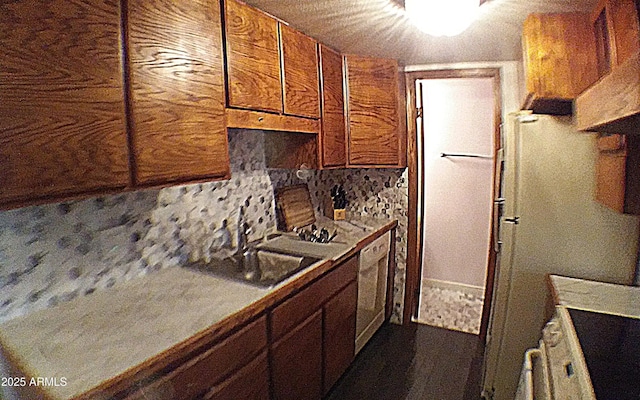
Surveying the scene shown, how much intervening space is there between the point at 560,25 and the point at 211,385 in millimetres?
2016

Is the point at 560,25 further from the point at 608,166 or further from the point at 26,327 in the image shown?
the point at 26,327

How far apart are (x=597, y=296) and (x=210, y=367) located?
61.7 inches

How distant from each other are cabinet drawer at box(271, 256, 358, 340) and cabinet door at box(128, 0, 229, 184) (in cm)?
65

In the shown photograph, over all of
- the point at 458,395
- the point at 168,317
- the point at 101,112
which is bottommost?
the point at 458,395

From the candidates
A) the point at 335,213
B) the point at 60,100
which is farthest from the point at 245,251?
the point at 60,100

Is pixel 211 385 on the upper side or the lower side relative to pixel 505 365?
upper

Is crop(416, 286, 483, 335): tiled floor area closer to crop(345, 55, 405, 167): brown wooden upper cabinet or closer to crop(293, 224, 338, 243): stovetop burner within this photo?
crop(293, 224, 338, 243): stovetop burner

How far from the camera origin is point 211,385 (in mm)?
1226

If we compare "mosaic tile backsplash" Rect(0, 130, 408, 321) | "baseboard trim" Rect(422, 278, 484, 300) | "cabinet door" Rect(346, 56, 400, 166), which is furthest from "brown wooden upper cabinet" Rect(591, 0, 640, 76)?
"baseboard trim" Rect(422, 278, 484, 300)

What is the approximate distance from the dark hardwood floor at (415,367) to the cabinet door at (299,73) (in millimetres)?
1651

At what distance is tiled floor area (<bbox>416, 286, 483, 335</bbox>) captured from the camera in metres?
3.00

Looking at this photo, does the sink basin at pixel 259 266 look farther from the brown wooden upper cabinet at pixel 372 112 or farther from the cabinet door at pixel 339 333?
the brown wooden upper cabinet at pixel 372 112

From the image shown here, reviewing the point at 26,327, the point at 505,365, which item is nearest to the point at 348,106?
the point at 505,365

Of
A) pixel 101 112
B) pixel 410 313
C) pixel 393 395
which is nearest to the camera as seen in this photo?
pixel 101 112
